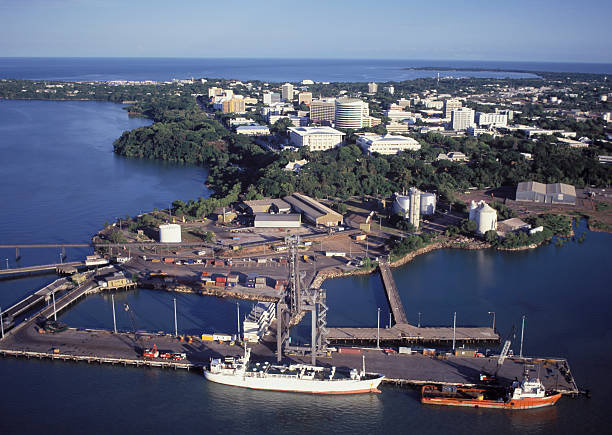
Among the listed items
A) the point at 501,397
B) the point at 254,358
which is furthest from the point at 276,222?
the point at 501,397

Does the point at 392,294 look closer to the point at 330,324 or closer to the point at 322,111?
the point at 330,324

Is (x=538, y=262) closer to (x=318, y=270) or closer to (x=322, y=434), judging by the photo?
(x=318, y=270)

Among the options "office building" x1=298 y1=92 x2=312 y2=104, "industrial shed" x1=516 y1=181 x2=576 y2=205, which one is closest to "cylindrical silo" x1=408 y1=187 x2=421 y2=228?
"industrial shed" x1=516 y1=181 x2=576 y2=205

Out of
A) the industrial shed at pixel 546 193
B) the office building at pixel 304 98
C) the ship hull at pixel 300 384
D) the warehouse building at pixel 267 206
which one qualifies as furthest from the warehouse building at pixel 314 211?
the office building at pixel 304 98

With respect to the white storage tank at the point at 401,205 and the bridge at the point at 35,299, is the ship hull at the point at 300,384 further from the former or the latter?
the white storage tank at the point at 401,205

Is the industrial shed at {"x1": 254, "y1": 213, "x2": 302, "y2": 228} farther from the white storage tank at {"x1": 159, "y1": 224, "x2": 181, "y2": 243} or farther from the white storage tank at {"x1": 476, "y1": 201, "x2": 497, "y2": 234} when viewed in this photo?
→ the white storage tank at {"x1": 476, "y1": 201, "x2": 497, "y2": 234}

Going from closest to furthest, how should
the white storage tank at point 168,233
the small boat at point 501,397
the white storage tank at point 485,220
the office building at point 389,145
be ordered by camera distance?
the small boat at point 501,397 → the white storage tank at point 168,233 → the white storage tank at point 485,220 → the office building at point 389,145

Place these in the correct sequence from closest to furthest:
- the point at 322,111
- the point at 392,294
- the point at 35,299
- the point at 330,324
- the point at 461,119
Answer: the point at 330,324, the point at 35,299, the point at 392,294, the point at 461,119, the point at 322,111
